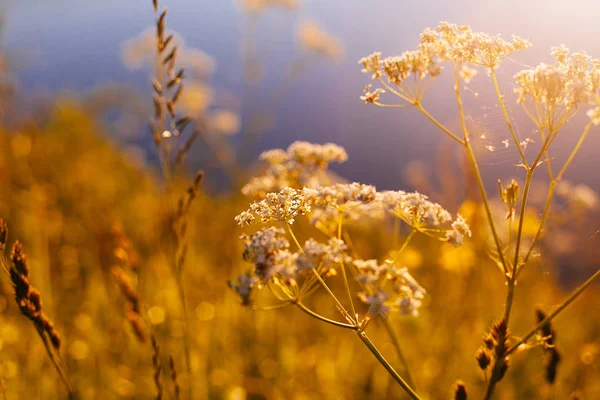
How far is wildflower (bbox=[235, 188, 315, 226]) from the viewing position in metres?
1.52

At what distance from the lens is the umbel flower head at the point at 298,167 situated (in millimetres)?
2420

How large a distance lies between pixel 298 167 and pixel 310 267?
127cm

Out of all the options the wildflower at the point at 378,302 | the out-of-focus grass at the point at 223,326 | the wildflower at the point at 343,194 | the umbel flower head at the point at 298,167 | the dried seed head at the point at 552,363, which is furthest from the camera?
the out-of-focus grass at the point at 223,326

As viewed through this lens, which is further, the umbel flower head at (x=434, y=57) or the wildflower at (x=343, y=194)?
the umbel flower head at (x=434, y=57)

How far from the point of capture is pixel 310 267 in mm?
1296

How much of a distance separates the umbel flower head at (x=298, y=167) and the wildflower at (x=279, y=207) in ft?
2.75

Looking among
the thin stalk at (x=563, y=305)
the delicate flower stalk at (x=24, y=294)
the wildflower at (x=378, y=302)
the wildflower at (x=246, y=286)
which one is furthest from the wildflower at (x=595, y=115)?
the delicate flower stalk at (x=24, y=294)

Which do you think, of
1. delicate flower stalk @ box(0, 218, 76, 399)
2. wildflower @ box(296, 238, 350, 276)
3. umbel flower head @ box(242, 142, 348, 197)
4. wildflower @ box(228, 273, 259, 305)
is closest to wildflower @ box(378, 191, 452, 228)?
wildflower @ box(296, 238, 350, 276)

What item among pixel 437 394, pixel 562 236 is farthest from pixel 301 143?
pixel 562 236

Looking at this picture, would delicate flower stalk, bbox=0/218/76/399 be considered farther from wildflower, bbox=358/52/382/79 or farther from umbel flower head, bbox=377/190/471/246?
wildflower, bbox=358/52/382/79

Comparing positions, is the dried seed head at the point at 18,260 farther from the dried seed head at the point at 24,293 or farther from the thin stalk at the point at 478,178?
the thin stalk at the point at 478,178

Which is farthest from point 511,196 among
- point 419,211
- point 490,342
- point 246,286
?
point 246,286

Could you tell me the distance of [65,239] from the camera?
5414 millimetres

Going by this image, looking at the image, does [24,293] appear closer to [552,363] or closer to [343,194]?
[343,194]
